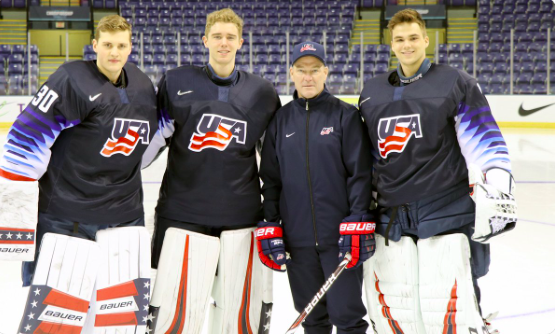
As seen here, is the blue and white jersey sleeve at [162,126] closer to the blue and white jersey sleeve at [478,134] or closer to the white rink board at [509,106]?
the blue and white jersey sleeve at [478,134]

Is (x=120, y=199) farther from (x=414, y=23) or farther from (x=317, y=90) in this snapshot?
(x=414, y=23)

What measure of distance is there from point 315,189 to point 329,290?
1.36 ft

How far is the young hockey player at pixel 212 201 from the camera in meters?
2.40

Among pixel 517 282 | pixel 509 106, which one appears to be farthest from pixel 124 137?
pixel 509 106

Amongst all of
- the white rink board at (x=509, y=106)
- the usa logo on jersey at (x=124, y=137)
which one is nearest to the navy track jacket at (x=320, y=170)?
the usa logo on jersey at (x=124, y=137)

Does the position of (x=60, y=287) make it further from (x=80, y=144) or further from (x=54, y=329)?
(x=80, y=144)

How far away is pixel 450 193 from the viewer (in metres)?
2.30

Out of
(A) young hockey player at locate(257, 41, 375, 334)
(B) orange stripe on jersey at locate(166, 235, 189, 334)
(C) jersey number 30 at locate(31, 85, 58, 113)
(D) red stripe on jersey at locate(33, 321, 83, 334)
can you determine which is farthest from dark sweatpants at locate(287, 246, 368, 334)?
(C) jersey number 30 at locate(31, 85, 58, 113)

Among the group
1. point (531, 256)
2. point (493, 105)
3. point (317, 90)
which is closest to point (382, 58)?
point (493, 105)

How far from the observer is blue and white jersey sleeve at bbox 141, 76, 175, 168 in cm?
255

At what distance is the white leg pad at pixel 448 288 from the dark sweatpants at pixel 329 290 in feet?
0.99

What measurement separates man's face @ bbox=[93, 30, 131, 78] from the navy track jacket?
687 mm

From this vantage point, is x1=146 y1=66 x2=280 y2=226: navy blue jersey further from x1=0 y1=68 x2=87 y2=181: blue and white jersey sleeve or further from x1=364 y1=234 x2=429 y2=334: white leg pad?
x1=364 y1=234 x2=429 y2=334: white leg pad

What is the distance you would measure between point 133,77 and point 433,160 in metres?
1.22
